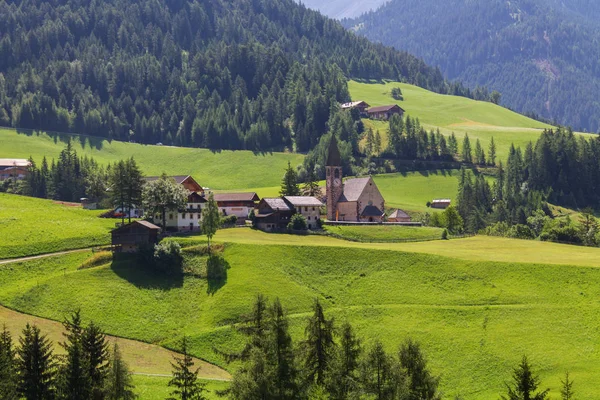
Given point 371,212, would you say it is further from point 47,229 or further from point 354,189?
point 47,229

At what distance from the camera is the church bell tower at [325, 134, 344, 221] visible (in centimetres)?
14250

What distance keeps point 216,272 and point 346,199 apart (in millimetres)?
49980

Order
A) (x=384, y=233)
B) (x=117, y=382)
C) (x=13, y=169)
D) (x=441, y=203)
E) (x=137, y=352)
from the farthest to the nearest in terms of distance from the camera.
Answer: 1. (x=13, y=169)
2. (x=441, y=203)
3. (x=384, y=233)
4. (x=137, y=352)
5. (x=117, y=382)

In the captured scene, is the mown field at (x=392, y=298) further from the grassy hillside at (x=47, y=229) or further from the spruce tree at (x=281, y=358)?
the spruce tree at (x=281, y=358)

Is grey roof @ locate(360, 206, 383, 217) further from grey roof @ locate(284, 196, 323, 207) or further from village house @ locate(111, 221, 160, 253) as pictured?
village house @ locate(111, 221, 160, 253)

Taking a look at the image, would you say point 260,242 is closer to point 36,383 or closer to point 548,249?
point 548,249

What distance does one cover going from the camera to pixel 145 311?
9094cm

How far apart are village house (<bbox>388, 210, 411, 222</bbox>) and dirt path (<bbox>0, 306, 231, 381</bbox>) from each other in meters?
75.2

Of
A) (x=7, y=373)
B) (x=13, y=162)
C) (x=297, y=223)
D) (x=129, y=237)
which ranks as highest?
(x=13, y=162)

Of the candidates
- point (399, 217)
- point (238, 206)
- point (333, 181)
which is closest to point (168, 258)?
point (238, 206)

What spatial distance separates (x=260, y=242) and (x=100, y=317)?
27524 mm

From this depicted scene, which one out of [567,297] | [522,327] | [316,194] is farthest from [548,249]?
[316,194]

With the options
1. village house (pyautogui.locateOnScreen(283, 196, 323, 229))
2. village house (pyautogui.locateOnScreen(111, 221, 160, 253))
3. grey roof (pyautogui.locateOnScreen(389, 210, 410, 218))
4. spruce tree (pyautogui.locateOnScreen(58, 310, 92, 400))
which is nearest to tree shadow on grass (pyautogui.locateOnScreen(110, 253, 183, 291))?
village house (pyautogui.locateOnScreen(111, 221, 160, 253))

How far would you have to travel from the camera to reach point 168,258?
10150 cm
